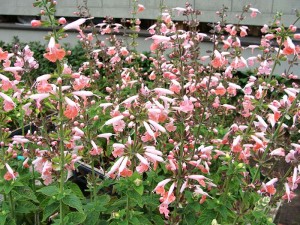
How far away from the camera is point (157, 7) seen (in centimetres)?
788

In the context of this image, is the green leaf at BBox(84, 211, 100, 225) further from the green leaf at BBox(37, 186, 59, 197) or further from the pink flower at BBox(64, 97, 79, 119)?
the pink flower at BBox(64, 97, 79, 119)

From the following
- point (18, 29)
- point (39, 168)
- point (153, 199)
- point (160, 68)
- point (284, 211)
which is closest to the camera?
point (39, 168)

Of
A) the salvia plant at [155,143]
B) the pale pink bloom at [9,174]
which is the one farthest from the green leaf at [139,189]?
the pale pink bloom at [9,174]

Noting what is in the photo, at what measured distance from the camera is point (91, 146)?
9.77 ft

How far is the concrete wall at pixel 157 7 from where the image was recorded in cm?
698

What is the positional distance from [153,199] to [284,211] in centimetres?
277

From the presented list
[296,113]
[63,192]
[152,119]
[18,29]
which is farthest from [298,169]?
[18,29]

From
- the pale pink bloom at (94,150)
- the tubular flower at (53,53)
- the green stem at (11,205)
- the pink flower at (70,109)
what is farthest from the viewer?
the green stem at (11,205)

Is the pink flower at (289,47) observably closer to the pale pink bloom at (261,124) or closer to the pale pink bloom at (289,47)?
the pale pink bloom at (289,47)

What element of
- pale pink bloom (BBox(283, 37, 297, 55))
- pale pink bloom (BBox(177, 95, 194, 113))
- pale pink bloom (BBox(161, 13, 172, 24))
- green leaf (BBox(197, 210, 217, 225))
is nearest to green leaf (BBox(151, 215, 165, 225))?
green leaf (BBox(197, 210, 217, 225))

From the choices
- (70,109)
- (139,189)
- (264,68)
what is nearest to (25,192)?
(139,189)

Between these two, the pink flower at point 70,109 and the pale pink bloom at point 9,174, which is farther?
the pale pink bloom at point 9,174

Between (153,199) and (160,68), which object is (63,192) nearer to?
(153,199)

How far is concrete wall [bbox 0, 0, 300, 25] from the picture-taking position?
6.98 meters
